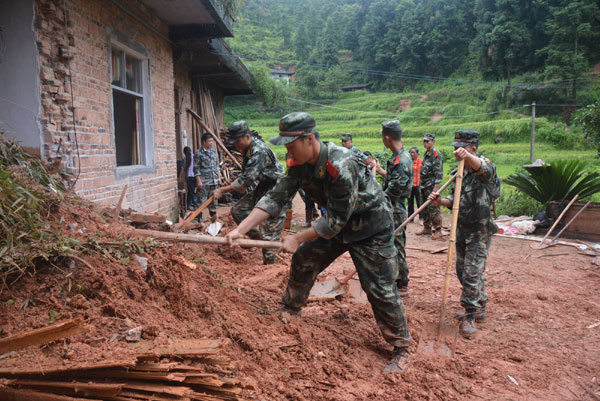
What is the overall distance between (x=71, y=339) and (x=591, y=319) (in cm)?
491

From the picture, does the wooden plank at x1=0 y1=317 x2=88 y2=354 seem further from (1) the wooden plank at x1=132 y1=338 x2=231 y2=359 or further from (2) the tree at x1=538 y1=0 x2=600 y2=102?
(2) the tree at x1=538 y1=0 x2=600 y2=102

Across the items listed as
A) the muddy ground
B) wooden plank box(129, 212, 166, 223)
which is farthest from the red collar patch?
wooden plank box(129, 212, 166, 223)

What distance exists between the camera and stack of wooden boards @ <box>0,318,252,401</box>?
202 centimetres

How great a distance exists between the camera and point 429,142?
8.84m

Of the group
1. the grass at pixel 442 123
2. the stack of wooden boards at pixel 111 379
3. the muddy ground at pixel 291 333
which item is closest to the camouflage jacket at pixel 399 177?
the muddy ground at pixel 291 333

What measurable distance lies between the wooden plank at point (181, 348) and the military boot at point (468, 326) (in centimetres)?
256

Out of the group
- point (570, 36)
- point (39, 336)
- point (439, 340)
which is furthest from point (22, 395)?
point (570, 36)

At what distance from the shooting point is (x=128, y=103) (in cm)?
824

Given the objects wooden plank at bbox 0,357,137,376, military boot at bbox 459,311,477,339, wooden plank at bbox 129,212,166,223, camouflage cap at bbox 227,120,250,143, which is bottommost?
military boot at bbox 459,311,477,339

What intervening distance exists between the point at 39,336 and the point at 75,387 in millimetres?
427

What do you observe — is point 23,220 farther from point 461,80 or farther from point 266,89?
point 461,80

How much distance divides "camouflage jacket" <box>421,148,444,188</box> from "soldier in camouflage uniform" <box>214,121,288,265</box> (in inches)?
176

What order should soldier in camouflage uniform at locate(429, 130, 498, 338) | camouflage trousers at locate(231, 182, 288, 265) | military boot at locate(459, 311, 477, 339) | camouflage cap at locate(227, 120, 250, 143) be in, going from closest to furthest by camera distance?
military boot at locate(459, 311, 477, 339), soldier in camouflage uniform at locate(429, 130, 498, 338), camouflage cap at locate(227, 120, 250, 143), camouflage trousers at locate(231, 182, 288, 265)

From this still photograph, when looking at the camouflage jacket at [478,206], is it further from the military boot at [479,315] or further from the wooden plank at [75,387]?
the wooden plank at [75,387]
